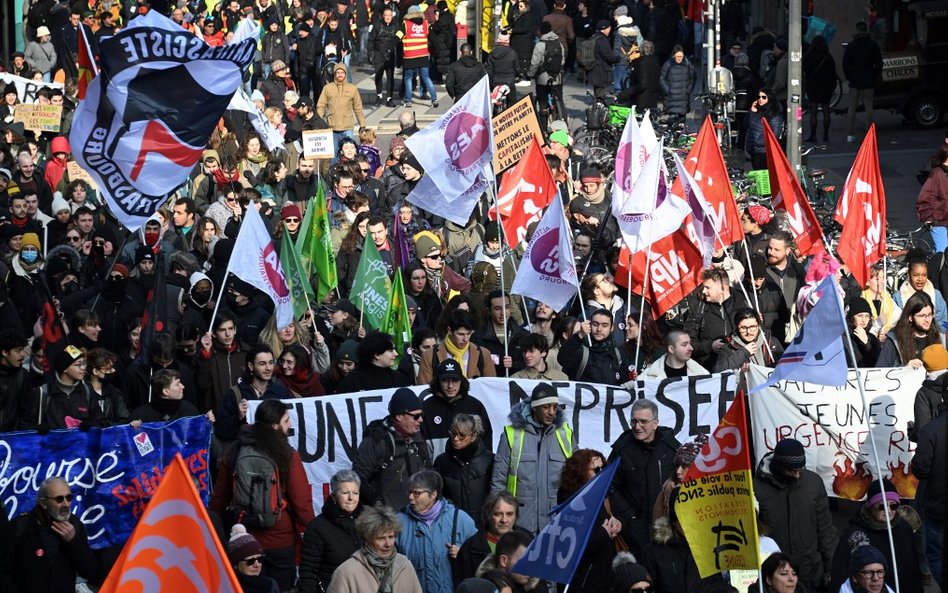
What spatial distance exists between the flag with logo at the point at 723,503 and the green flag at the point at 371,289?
4.61 m

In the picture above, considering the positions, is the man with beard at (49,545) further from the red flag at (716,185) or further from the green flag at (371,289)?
the red flag at (716,185)

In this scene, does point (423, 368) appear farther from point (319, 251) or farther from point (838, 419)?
point (838, 419)

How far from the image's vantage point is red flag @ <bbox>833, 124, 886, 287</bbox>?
13445 millimetres

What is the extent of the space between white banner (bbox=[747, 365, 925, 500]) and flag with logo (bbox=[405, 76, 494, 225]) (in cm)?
294

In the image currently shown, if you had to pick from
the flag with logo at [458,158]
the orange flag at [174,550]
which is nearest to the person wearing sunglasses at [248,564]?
the orange flag at [174,550]

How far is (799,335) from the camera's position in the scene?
31.9 ft

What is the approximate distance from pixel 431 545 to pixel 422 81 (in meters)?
19.4

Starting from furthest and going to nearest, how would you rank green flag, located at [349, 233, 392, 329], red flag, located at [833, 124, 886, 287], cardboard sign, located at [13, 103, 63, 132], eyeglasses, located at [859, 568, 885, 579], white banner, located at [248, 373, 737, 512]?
1. cardboard sign, located at [13, 103, 63, 132]
2. red flag, located at [833, 124, 886, 287]
3. green flag, located at [349, 233, 392, 329]
4. white banner, located at [248, 373, 737, 512]
5. eyeglasses, located at [859, 568, 885, 579]

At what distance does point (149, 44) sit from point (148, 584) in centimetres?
592

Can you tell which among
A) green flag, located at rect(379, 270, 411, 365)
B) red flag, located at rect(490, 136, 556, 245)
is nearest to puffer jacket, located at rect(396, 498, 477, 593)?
green flag, located at rect(379, 270, 411, 365)

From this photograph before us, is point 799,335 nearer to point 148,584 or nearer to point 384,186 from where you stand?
point 148,584

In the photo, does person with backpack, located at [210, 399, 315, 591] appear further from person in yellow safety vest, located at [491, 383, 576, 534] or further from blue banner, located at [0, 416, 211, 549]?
person in yellow safety vest, located at [491, 383, 576, 534]

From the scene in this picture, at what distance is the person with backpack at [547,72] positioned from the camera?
2509 cm

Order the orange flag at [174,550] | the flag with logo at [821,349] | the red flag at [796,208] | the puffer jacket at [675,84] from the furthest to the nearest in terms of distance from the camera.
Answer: the puffer jacket at [675,84]
the red flag at [796,208]
the flag with logo at [821,349]
the orange flag at [174,550]
